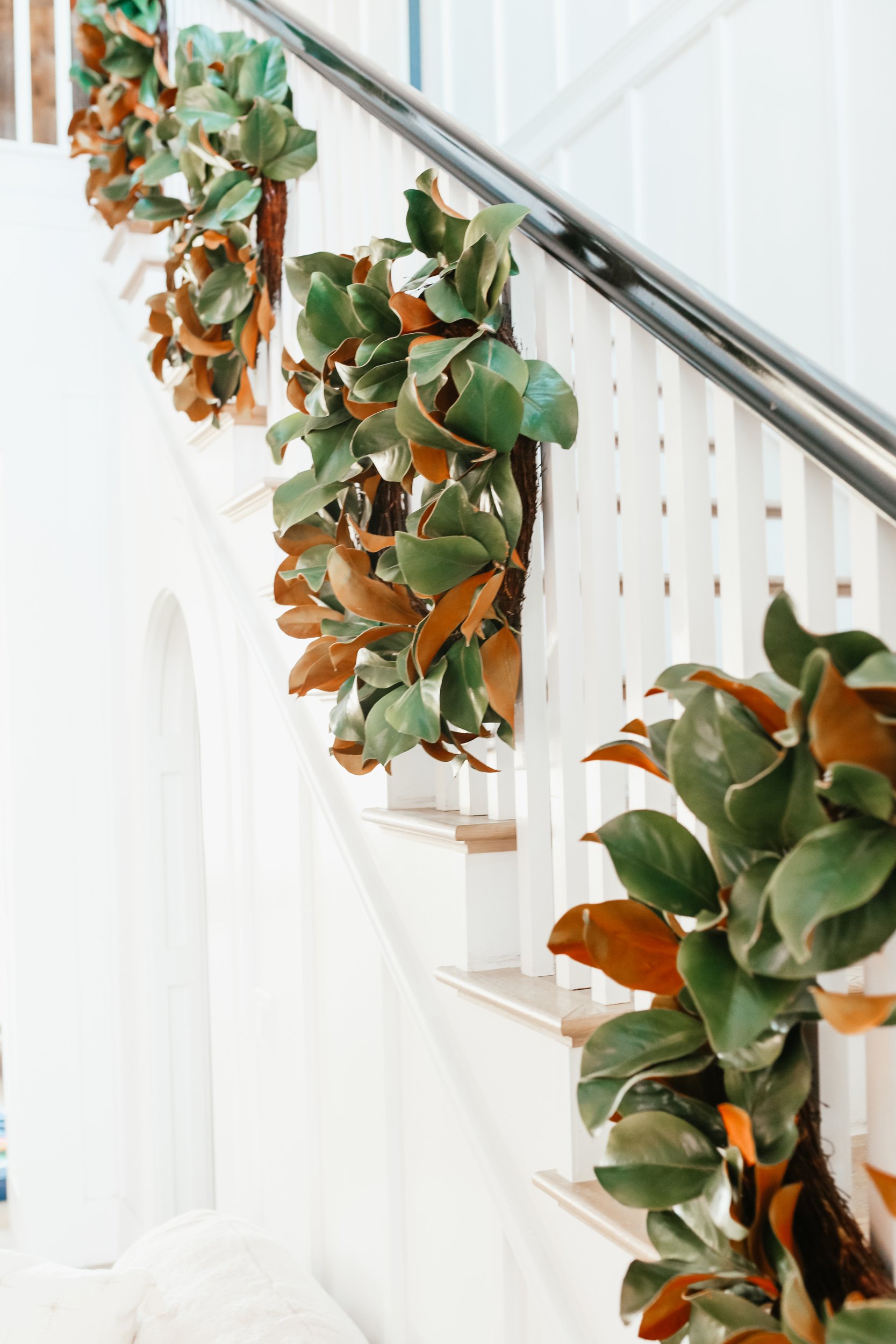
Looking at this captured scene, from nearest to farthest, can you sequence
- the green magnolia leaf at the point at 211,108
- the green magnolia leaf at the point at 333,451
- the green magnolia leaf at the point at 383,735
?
the green magnolia leaf at the point at 383,735 → the green magnolia leaf at the point at 333,451 → the green magnolia leaf at the point at 211,108

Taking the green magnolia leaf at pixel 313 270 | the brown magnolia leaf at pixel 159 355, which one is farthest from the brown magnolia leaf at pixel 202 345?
the green magnolia leaf at pixel 313 270

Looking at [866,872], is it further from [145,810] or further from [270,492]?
[145,810]

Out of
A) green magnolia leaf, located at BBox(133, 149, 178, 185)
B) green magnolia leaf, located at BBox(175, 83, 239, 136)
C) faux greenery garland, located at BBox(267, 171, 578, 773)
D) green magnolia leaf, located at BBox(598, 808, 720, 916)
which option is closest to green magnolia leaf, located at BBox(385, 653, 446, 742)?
faux greenery garland, located at BBox(267, 171, 578, 773)

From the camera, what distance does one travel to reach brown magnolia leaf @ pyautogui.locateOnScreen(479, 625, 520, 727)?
4.09 ft

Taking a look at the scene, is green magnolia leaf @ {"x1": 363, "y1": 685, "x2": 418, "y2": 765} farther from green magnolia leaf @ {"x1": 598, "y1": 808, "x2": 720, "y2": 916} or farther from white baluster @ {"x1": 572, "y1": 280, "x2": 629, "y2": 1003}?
green magnolia leaf @ {"x1": 598, "y1": 808, "x2": 720, "y2": 916}

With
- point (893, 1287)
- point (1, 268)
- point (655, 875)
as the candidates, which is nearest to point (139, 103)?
point (1, 268)

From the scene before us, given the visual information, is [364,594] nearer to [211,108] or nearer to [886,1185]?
[886,1185]

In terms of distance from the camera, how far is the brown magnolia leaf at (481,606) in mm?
1185

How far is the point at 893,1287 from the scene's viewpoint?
0.84 meters

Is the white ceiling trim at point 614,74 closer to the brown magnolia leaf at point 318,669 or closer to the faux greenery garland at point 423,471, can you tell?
the faux greenery garland at point 423,471

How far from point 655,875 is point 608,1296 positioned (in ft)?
1.78

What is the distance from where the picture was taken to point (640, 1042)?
0.91 metres

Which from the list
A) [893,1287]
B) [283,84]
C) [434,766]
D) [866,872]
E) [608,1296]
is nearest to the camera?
[866,872]

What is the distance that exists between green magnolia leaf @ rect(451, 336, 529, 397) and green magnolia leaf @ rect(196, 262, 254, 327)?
0.95 metres
